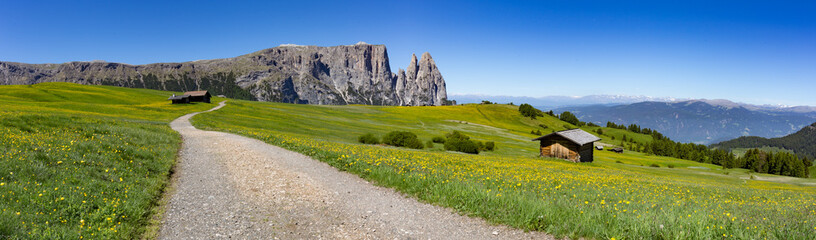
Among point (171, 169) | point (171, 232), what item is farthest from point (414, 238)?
point (171, 169)

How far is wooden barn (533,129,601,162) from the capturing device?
58031 millimetres

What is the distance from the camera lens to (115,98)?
302 ft

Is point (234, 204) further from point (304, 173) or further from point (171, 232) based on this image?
point (304, 173)

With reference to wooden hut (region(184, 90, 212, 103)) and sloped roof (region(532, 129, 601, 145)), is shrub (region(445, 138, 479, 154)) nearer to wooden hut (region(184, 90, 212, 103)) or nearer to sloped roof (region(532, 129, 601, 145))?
sloped roof (region(532, 129, 601, 145))

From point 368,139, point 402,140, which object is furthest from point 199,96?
point 402,140

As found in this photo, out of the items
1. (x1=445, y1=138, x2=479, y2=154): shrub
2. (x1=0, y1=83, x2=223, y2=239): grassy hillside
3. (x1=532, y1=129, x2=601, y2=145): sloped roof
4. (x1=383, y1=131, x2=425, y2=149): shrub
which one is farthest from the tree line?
(x1=0, y1=83, x2=223, y2=239): grassy hillside

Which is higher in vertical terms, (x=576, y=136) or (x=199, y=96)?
(x=199, y=96)

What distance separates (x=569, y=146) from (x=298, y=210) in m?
57.6

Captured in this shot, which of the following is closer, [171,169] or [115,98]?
[171,169]

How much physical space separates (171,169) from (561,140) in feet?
190

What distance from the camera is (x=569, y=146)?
59.4m

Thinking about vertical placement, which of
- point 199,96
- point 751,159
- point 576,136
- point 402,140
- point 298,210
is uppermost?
point 199,96

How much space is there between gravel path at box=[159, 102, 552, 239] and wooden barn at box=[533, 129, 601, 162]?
171ft

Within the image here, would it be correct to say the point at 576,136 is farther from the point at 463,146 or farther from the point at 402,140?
the point at 402,140
